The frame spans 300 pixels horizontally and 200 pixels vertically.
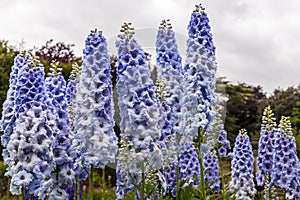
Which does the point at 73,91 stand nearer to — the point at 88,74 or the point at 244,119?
the point at 88,74

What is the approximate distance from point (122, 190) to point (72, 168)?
8.31 ft

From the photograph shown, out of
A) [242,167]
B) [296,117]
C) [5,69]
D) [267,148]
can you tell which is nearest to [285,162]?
[267,148]

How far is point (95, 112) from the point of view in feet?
16.0

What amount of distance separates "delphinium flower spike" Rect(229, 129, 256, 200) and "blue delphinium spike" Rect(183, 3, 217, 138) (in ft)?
9.58

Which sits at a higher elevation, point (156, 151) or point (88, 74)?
point (88, 74)

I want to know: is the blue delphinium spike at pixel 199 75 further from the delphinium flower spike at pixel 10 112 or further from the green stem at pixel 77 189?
the delphinium flower spike at pixel 10 112

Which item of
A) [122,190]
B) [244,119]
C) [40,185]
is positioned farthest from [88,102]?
[244,119]

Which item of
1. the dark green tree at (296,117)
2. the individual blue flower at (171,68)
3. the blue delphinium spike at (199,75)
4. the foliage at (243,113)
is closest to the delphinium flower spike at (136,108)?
the blue delphinium spike at (199,75)

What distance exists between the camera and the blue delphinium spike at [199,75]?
19.1 ft

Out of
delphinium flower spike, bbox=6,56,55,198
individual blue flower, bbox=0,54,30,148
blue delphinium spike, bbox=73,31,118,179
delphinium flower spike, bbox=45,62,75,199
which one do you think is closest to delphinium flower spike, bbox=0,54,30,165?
individual blue flower, bbox=0,54,30,148

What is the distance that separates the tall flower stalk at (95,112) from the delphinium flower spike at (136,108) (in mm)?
152

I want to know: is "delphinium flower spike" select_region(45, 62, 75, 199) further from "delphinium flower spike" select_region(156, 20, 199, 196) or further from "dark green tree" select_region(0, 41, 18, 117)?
"dark green tree" select_region(0, 41, 18, 117)

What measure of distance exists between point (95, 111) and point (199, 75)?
165 cm

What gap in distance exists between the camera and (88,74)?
500 centimetres
